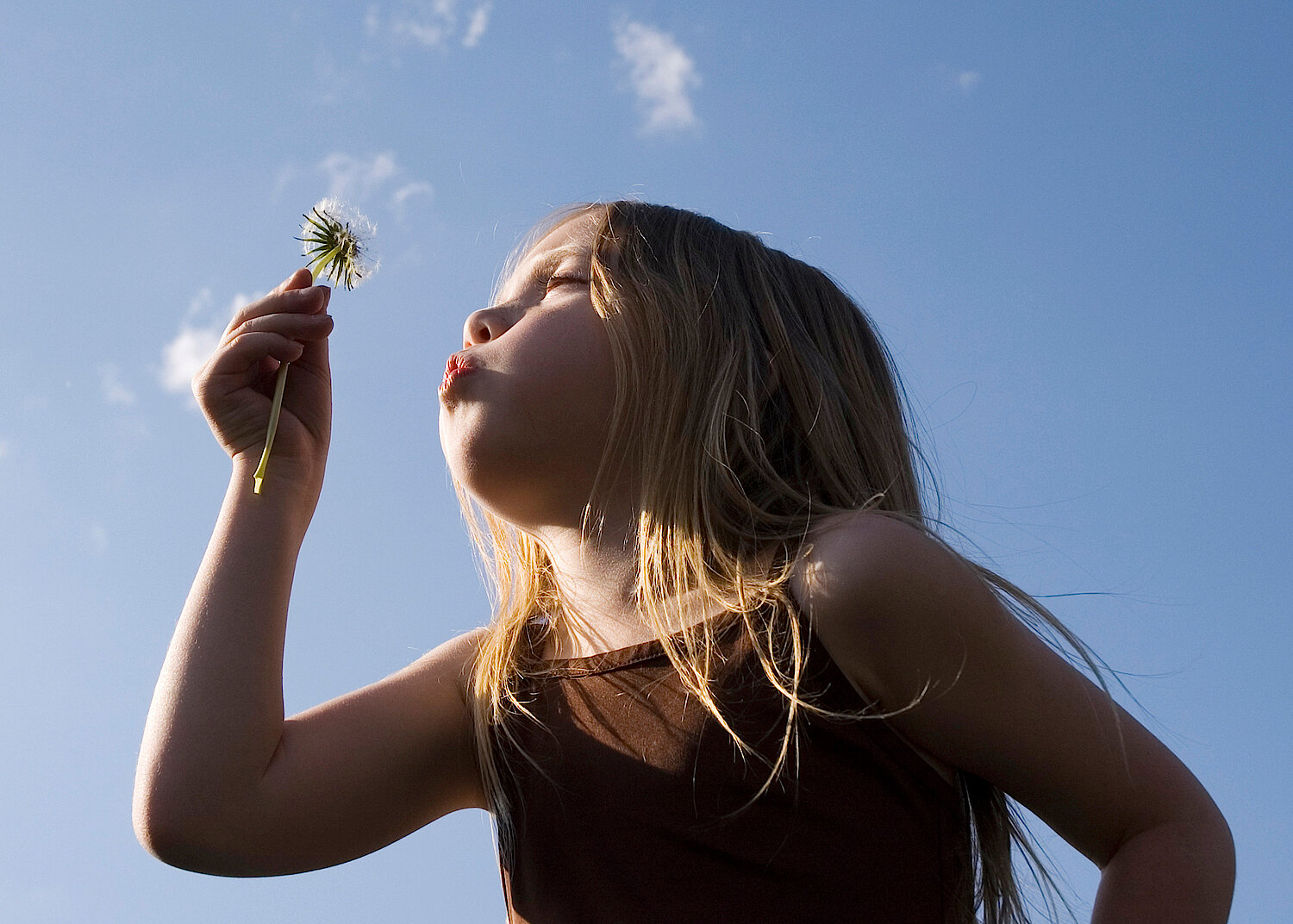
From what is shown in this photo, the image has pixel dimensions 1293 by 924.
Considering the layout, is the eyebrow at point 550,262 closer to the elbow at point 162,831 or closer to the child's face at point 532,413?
the child's face at point 532,413

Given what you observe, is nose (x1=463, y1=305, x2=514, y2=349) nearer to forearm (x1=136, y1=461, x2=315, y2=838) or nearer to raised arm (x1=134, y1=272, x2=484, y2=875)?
raised arm (x1=134, y1=272, x2=484, y2=875)

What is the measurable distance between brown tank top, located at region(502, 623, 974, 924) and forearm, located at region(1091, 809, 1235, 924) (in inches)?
9.8

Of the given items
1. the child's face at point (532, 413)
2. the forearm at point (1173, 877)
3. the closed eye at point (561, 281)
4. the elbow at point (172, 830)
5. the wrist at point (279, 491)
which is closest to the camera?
the forearm at point (1173, 877)

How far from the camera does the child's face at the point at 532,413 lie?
2.12 m

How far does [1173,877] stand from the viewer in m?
1.77

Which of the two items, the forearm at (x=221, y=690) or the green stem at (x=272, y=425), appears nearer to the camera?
the forearm at (x=221, y=690)

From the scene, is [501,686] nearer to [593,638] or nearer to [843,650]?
[593,638]

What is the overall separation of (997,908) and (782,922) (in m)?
0.51

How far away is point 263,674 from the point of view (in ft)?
6.79

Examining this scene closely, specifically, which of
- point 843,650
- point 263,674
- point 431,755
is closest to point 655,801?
point 843,650

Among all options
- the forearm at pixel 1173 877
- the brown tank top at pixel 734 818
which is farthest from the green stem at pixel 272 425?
the forearm at pixel 1173 877

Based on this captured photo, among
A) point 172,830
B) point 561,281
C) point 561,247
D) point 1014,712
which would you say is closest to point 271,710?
point 172,830

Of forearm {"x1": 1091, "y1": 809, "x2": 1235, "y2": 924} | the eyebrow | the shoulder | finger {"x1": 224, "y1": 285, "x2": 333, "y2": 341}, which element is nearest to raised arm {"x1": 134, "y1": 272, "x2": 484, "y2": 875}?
finger {"x1": 224, "y1": 285, "x2": 333, "y2": 341}

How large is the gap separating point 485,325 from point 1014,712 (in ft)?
3.99
